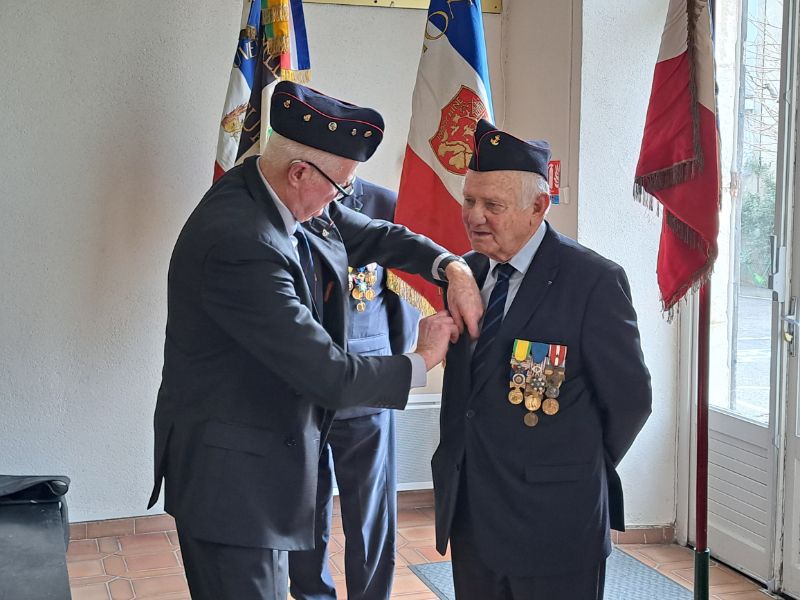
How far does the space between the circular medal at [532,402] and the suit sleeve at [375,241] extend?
1.99 ft

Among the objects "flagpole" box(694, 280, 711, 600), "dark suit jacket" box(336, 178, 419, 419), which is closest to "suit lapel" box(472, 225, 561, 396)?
Answer: "flagpole" box(694, 280, 711, 600)

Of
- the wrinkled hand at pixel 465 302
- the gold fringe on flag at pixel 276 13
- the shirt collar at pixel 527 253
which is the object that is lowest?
the wrinkled hand at pixel 465 302

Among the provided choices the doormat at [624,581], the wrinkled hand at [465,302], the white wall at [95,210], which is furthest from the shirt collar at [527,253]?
the white wall at [95,210]

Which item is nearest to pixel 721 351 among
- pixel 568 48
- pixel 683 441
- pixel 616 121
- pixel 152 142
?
pixel 683 441

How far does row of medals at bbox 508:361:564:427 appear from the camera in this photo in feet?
5.95

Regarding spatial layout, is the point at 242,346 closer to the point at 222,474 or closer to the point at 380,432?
the point at 222,474

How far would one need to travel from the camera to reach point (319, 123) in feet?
6.20

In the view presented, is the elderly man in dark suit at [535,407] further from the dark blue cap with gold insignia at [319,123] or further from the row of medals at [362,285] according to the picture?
the row of medals at [362,285]

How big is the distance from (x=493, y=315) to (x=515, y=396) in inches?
7.7

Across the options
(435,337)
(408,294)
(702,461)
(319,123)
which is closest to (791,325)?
(702,461)

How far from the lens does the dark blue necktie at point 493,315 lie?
1.92 m

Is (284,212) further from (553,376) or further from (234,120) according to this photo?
(234,120)

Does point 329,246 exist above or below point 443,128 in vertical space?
below

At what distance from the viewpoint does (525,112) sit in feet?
14.4
